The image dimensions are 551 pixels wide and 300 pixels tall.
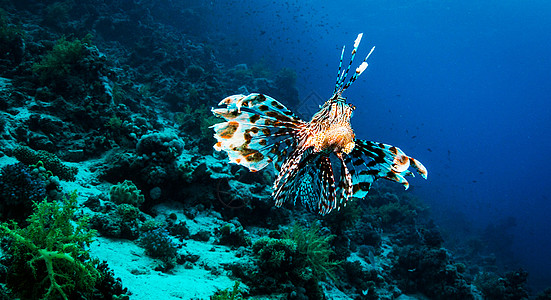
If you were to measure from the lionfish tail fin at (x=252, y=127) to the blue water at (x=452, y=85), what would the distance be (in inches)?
1004

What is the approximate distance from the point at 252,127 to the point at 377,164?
59.9 inches

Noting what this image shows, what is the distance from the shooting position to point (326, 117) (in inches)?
107

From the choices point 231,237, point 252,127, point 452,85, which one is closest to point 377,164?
point 252,127

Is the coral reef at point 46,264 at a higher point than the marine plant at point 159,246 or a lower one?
lower

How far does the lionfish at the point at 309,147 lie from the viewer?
8.89 ft

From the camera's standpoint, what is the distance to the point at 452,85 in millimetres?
93688

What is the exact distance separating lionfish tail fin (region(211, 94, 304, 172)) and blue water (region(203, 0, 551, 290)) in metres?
25.5

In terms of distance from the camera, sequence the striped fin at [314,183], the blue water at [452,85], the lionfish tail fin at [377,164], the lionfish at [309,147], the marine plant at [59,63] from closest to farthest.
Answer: the lionfish at [309,147], the lionfish tail fin at [377,164], the striped fin at [314,183], the marine plant at [59,63], the blue water at [452,85]

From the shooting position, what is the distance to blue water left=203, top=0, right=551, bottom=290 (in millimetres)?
38094

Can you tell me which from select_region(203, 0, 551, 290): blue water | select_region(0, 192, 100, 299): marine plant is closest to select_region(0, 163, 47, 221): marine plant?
select_region(0, 192, 100, 299): marine plant

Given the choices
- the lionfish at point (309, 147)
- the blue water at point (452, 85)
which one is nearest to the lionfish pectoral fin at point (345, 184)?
the lionfish at point (309, 147)

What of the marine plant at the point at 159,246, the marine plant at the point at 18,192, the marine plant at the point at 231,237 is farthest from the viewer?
the marine plant at the point at 231,237

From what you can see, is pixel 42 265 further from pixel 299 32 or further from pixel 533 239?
pixel 299 32

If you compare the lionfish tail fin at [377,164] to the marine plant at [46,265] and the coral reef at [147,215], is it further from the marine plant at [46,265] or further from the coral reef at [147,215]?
the marine plant at [46,265]
